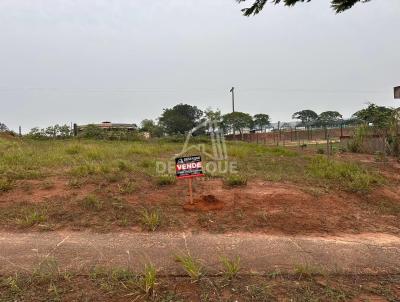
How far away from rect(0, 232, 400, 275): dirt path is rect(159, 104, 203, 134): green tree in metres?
45.8

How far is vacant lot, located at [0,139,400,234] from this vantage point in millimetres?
4562

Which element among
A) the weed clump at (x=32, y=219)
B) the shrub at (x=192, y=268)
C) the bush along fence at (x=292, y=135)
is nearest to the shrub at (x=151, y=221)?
the shrub at (x=192, y=268)

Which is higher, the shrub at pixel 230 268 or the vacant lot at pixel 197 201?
the vacant lot at pixel 197 201

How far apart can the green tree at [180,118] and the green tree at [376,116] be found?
36.2 m

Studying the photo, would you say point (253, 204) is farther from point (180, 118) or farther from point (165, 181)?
point (180, 118)

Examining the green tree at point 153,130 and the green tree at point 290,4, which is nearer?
the green tree at point 290,4

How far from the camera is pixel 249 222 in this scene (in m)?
4.63

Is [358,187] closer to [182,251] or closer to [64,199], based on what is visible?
[182,251]

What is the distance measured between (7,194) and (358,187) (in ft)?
19.3

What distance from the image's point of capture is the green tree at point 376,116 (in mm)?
12586

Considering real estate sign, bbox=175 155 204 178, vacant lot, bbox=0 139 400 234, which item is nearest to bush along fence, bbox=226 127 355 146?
vacant lot, bbox=0 139 400 234

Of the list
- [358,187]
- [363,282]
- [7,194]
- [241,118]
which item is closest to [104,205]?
[7,194]

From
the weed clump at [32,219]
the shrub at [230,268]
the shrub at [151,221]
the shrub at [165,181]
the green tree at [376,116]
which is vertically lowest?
the shrub at [230,268]

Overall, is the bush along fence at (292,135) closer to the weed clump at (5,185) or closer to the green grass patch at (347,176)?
the green grass patch at (347,176)
